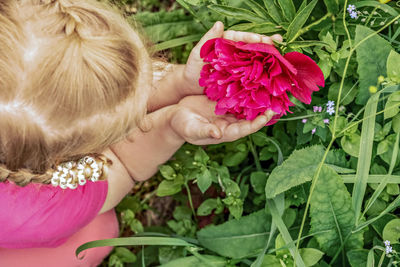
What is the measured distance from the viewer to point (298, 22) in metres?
1.01

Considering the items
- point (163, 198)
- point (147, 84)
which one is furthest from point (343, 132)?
point (163, 198)

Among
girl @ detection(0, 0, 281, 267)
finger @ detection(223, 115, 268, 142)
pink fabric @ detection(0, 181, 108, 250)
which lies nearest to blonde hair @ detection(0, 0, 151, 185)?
girl @ detection(0, 0, 281, 267)

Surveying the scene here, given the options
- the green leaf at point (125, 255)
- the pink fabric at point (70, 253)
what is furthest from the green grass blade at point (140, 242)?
the green leaf at point (125, 255)

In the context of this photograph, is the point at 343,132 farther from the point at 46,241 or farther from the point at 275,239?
the point at 46,241

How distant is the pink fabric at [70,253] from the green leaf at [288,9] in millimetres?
781

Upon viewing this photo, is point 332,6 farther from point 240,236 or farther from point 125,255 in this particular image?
point 125,255

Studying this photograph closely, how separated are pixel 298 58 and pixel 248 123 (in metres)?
0.18

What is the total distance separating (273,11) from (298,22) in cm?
12

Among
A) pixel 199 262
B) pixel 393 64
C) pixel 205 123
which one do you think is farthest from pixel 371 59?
pixel 199 262

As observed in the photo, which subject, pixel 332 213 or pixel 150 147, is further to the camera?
pixel 150 147

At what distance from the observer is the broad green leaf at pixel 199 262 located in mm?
1178

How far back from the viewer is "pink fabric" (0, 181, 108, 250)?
106 centimetres

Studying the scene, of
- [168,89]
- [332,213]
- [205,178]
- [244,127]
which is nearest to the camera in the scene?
[244,127]

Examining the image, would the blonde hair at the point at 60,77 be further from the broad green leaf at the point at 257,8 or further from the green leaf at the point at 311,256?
the green leaf at the point at 311,256
